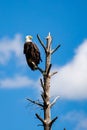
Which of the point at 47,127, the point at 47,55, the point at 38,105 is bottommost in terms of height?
the point at 47,127

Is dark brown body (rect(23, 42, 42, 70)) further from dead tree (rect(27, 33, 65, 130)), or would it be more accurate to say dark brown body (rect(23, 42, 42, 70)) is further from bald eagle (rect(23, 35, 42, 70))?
dead tree (rect(27, 33, 65, 130))

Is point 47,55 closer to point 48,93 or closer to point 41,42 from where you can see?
point 41,42

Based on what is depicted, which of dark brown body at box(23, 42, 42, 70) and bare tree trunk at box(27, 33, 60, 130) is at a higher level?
dark brown body at box(23, 42, 42, 70)

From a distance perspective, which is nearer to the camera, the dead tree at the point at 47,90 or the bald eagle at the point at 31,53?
the dead tree at the point at 47,90

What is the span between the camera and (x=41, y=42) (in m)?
12.6

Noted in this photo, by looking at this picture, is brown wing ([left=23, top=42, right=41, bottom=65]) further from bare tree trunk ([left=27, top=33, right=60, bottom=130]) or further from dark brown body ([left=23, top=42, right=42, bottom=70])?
→ bare tree trunk ([left=27, top=33, right=60, bottom=130])

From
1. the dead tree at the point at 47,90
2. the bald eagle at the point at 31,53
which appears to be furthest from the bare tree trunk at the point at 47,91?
the bald eagle at the point at 31,53

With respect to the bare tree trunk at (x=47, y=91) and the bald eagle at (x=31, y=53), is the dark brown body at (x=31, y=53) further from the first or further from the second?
the bare tree trunk at (x=47, y=91)

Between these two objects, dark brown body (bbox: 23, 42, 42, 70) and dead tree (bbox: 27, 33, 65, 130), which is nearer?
dead tree (bbox: 27, 33, 65, 130)

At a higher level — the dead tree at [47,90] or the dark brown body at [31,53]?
the dark brown body at [31,53]

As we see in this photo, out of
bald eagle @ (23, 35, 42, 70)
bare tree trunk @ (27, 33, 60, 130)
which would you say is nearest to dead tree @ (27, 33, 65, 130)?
bare tree trunk @ (27, 33, 60, 130)

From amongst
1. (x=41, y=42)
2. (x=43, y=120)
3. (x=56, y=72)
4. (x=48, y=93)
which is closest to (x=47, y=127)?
(x=43, y=120)

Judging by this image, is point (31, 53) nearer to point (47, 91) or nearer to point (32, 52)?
point (32, 52)

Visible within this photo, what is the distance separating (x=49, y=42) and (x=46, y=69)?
1.05 meters
